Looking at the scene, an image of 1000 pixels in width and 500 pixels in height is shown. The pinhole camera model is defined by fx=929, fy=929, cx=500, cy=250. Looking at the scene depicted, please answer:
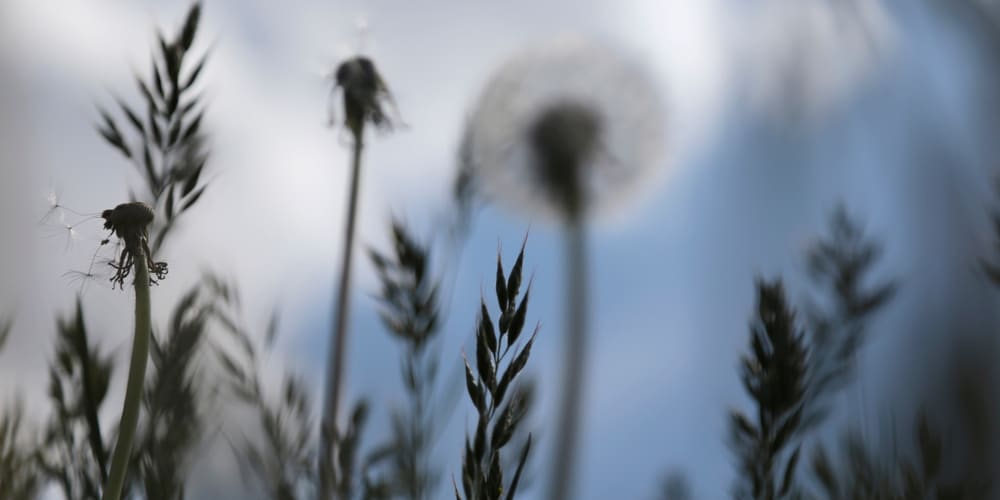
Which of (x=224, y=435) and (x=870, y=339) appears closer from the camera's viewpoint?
(x=224, y=435)

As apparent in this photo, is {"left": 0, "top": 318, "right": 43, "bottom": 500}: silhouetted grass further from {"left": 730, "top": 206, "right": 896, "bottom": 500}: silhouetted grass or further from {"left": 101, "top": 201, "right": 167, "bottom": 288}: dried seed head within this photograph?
{"left": 730, "top": 206, "right": 896, "bottom": 500}: silhouetted grass

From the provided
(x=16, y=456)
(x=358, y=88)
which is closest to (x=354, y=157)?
(x=358, y=88)

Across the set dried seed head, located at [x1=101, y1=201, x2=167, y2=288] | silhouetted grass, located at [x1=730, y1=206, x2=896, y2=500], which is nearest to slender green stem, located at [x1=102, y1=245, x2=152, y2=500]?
dried seed head, located at [x1=101, y1=201, x2=167, y2=288]

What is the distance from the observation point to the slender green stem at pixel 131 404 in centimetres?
16

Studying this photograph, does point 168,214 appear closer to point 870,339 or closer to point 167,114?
point 167,114

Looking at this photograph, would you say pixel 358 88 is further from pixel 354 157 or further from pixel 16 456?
pixel 16 456

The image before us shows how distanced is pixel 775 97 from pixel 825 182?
43 millimetres

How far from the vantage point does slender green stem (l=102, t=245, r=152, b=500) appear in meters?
0.16

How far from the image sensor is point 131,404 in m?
0.16

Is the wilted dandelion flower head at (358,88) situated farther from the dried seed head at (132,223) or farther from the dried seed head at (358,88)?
the dried seed head at (132,223)

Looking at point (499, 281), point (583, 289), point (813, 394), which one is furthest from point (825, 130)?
point (583, 289)

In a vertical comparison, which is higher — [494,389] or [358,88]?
[358,88]

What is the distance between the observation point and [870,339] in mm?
408

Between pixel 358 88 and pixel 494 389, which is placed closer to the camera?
pixel 494 389
